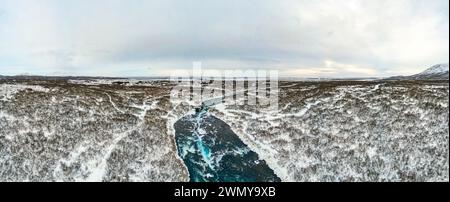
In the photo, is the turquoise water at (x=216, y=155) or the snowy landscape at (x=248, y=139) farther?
the turquoise water at (x=216, y=155)

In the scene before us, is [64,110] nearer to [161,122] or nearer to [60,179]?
[161,122]

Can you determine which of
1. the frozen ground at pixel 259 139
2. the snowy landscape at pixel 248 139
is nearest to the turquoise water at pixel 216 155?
the snowy landscape at pixel 248 139

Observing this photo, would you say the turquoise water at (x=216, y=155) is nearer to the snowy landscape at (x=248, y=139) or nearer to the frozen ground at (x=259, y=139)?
the snowy landscape at (x=248, y=139)

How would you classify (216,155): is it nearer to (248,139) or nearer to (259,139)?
(248,139)

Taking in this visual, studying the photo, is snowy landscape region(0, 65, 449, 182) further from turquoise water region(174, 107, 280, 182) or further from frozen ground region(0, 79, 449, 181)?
turquoise water region(174, 107, 280, 182)

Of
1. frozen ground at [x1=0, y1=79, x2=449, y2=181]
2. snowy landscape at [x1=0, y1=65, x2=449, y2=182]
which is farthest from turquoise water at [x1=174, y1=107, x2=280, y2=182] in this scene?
frozen ground at [x1=0, y1=79, x2=449, y2=181]

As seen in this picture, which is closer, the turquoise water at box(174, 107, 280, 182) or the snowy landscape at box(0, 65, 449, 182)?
the snowy landscape at box(0, 65, 449, 182)
